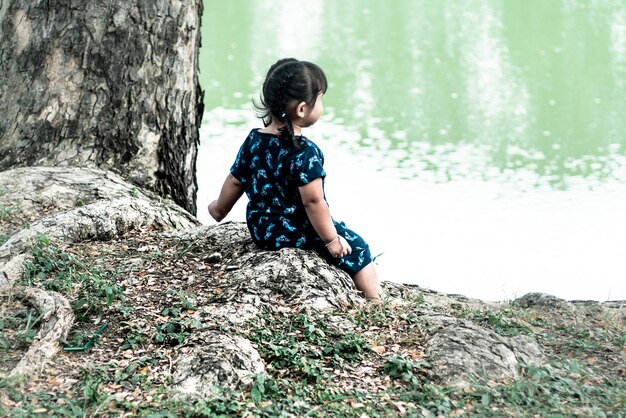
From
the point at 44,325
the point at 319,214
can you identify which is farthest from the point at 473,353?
the point at 44,325

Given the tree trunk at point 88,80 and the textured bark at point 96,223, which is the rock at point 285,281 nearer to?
the textured bark at point 96,223

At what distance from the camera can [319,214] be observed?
4094 mm

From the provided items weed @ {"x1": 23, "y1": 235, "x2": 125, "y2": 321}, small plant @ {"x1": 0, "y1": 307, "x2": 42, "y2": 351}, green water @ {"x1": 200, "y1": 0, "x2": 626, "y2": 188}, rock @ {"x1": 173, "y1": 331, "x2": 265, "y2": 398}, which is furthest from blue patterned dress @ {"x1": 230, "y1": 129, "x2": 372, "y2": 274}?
green water @ {"x1": 200, "y1": 0, "x2": 626, "y2": 188}

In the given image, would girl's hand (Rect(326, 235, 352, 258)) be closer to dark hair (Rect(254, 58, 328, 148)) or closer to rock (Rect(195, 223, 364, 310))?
rock (Rect(195, 223, 364, 310))

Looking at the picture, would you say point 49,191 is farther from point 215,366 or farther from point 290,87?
point 215,366

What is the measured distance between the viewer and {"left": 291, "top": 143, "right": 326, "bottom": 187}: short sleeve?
4.07m

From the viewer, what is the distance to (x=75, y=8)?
17.4 ft

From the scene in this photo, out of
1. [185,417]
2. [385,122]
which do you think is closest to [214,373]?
[185,417]

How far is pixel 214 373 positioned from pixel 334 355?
555 millimetres

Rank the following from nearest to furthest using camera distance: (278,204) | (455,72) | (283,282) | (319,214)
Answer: (283,282) → (319,214) → (278,204) → (455,72)

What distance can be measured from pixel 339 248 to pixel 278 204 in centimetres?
37

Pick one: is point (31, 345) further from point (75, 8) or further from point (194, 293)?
point (75, 8)

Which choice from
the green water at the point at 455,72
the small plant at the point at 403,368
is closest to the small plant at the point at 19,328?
the small plant at the point at 403,368

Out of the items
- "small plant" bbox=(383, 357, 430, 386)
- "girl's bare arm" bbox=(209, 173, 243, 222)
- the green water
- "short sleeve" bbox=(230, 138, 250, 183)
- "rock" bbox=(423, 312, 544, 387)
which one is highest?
the green water
